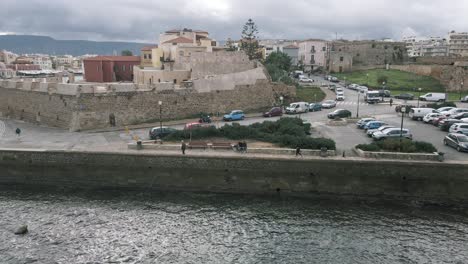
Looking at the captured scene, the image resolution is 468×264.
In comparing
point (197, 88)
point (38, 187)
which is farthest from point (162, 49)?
point (38, 187)

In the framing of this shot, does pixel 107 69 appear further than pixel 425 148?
Yes

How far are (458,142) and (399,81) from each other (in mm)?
37321

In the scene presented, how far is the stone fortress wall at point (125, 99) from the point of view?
33844mm

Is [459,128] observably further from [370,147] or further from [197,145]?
[197,145]

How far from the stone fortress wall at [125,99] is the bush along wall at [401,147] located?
62.7 ft

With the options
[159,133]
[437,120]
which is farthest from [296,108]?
[159,133]

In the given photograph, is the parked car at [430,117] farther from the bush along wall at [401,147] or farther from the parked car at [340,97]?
the parked car at [340,97]

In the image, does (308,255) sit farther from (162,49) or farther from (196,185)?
(162,49)

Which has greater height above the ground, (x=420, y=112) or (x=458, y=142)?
(x=420, y=112)

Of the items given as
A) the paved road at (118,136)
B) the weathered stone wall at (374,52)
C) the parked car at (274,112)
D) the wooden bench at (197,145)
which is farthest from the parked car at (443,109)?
the weathered stone wall at (374,52)

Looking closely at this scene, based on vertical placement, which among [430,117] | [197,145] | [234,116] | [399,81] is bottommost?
[197,145]

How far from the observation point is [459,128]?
92.7ft

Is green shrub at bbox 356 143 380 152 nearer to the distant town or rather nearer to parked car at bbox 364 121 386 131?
parked car at bbox 364 121 386 131

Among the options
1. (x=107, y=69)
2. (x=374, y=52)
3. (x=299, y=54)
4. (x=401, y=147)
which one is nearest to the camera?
(x=401, y=147)
